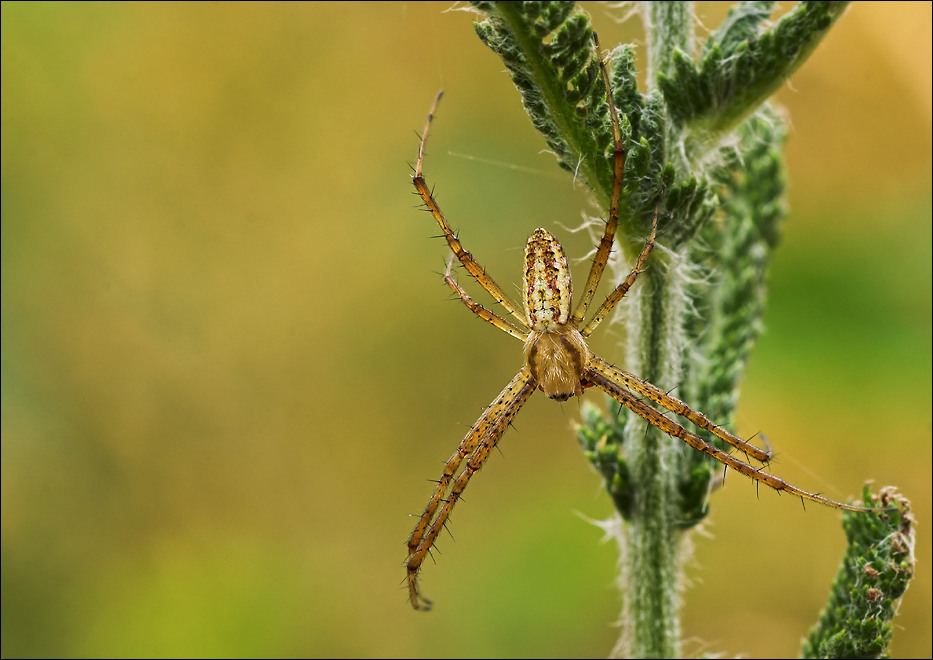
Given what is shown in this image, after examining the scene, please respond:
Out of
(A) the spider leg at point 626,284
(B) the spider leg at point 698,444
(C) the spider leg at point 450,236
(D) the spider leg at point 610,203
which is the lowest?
(B) the spider leg at point 698,444

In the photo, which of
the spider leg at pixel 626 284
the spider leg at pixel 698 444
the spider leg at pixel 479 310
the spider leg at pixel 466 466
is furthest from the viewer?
the spider leg at pixel 466 466

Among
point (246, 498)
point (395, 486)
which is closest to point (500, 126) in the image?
point (395, 486)

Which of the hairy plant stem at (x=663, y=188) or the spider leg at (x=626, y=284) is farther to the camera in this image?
the spider leg at (x=626, y=284)

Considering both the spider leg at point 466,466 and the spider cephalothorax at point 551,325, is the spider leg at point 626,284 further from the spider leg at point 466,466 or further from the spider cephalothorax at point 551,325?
the spider leg at point 466,466

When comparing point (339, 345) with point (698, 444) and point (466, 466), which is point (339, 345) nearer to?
point (466, 466)

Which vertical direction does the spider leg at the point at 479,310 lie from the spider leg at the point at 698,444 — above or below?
above

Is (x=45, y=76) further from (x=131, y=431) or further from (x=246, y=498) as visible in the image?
(x=246, y=498)

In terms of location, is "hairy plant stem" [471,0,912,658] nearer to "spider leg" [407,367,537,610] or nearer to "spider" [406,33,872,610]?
"spider" [406,33,872,610]

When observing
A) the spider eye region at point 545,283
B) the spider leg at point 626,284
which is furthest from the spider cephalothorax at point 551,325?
the spider leg at point 626,284

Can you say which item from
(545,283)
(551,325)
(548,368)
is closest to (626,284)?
(545,283)
